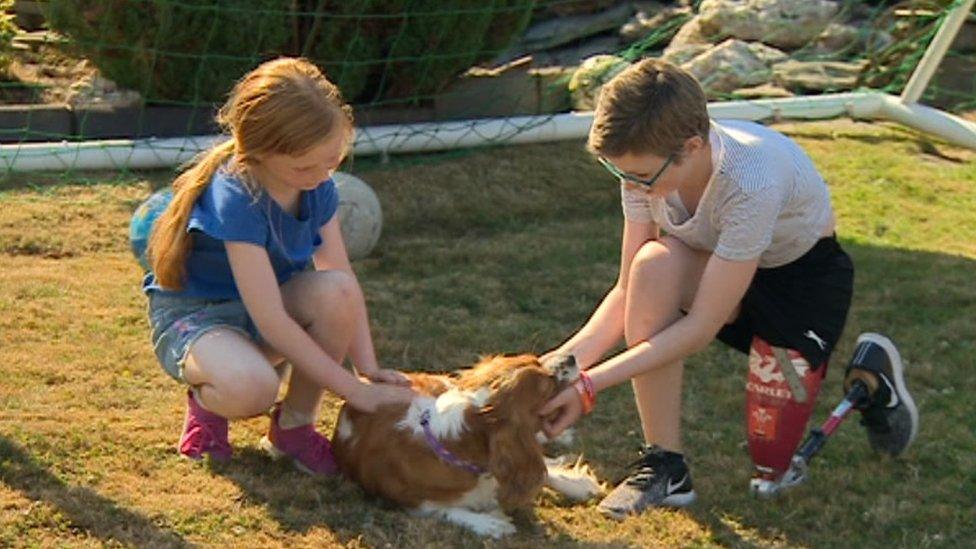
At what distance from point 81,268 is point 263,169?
2.32 metres

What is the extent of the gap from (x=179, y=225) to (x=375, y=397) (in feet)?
2.24

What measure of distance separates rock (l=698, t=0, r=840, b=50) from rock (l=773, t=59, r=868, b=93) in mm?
763

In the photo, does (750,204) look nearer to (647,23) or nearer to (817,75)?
(817,75)

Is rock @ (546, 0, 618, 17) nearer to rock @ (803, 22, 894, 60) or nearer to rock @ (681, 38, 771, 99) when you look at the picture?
rock @ (803, 22, 894, 60)

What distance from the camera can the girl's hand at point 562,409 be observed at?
380 centimetres

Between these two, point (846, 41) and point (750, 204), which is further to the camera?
point (846, 41)

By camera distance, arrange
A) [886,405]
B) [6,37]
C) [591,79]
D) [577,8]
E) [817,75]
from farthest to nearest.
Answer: [577,8], [817,75], [591,79], [6,37], [886,405]

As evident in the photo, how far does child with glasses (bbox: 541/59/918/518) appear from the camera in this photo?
149 inches

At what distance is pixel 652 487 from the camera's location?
13.6 ft

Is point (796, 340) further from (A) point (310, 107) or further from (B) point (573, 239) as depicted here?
(B) point (573, 239)

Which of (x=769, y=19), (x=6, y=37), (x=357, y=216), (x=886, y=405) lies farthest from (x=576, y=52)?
(x=886, y=405)

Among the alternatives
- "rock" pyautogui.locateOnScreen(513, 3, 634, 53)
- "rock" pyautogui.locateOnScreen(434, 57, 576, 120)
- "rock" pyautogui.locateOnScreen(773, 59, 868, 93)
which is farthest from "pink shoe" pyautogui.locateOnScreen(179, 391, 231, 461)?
"rock" pyautogui.locateOnScreen(513, 3, 634, 53)

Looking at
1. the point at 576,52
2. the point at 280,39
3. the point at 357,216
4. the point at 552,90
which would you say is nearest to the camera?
the point at 357,216

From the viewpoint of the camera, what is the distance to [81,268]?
19.9ft
